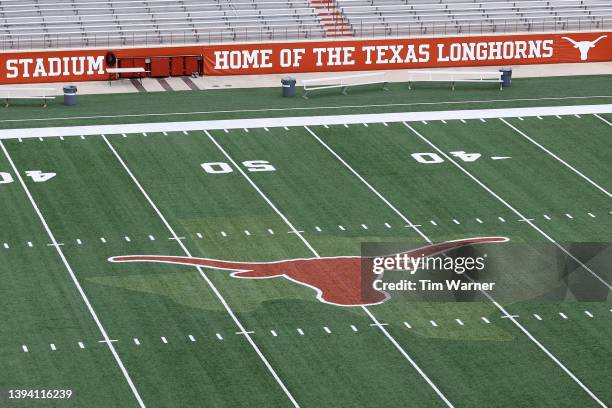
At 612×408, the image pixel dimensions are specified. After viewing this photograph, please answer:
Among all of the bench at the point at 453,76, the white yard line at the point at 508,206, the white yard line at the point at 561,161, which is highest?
the white yard line at the point at 508,206

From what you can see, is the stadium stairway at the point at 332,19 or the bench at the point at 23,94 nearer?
the bench at the point at 23,94

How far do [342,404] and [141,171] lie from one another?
51.7 feet

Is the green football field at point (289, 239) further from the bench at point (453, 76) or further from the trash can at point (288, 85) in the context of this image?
the bench at point (453, 76)

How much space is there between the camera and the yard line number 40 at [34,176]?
44500mm

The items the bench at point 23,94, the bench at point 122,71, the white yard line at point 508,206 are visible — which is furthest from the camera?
the bench at point 122,71

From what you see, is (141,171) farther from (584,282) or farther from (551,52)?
(551,52)

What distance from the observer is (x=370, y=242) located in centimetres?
4044

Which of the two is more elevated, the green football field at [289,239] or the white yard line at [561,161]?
the green football field at [289,239]

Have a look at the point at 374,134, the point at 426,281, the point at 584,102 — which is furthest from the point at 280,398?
the point at 584,102

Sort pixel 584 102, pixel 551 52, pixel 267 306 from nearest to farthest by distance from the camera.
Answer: pixel 267 306, pixel 584 102, pixel 551 52

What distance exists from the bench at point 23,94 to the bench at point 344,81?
28.5 feet

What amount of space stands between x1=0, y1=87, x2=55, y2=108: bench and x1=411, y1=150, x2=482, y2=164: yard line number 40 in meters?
13.0

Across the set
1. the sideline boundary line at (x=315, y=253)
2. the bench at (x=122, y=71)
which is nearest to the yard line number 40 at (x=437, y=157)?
the sideline boundary line at (x=315, y=253)

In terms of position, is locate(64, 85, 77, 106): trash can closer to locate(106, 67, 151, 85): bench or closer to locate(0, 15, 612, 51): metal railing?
locate(106, 67, 151, 85): bench
